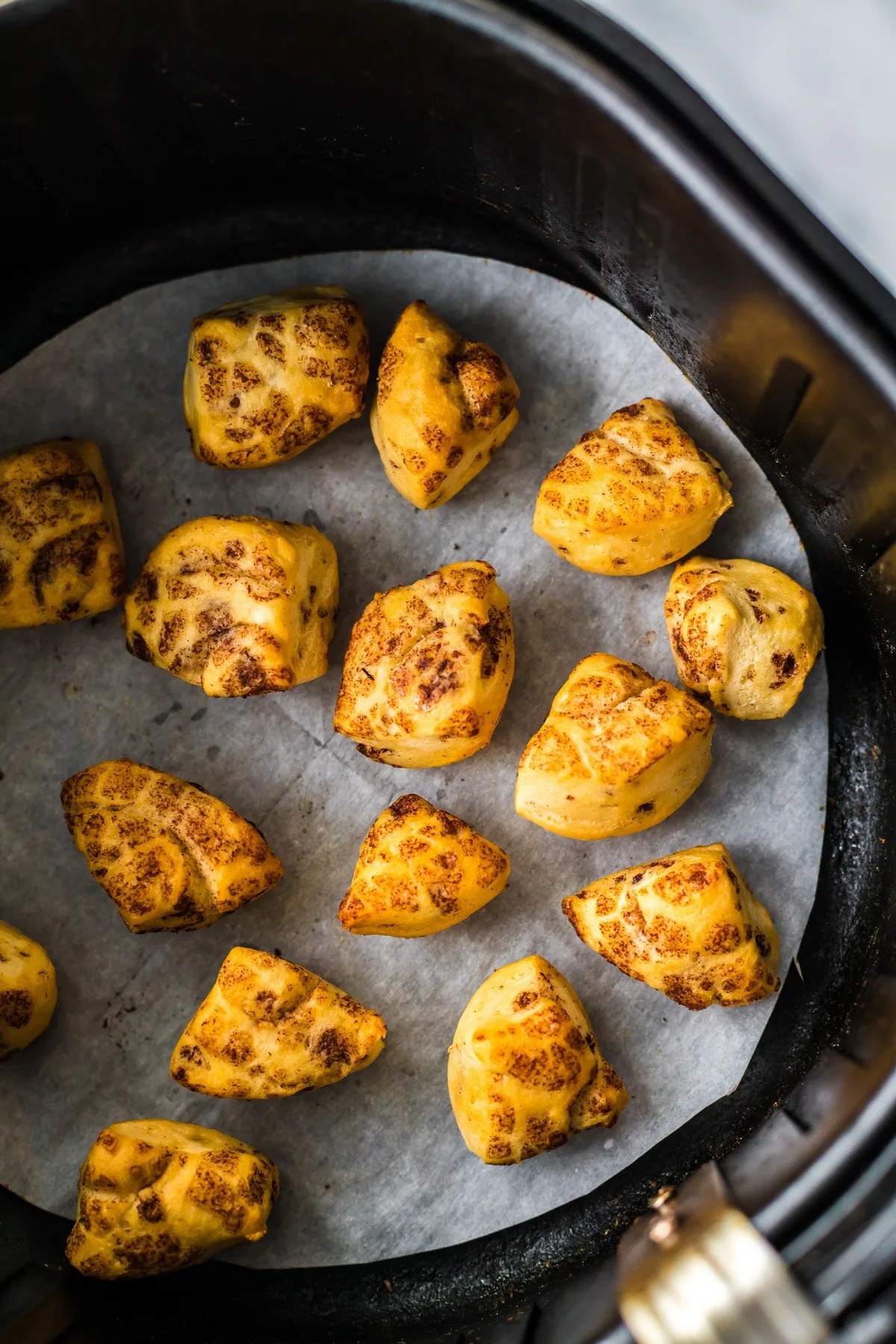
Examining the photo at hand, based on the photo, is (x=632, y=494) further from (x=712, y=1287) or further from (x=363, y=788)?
(x=712, y=1287)

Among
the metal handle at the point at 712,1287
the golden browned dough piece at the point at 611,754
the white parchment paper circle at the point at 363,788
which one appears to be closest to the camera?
the metal handle at the point at 712,1287

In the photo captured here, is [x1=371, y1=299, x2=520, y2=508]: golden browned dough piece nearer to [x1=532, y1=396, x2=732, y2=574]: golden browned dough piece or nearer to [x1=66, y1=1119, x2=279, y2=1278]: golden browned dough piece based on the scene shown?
[x1=532, y1=396, x2=732, y2=574]: golden browned dough piece

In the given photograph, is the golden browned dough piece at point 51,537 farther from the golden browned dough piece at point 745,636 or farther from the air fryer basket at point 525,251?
the golden browned dough piece at point 745,636

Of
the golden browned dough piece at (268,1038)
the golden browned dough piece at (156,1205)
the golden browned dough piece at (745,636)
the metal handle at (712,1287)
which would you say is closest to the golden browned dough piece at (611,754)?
the golden browned dough piece at (745,636)

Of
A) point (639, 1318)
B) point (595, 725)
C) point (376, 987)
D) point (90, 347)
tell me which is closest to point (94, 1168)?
point (376, 987)

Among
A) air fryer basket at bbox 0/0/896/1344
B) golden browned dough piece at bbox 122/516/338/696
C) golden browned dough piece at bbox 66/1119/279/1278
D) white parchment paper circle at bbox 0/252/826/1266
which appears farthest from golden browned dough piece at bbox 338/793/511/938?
air fryer basket at bbox 0/0/896/1344

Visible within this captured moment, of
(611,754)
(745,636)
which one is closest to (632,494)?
(745,636)
